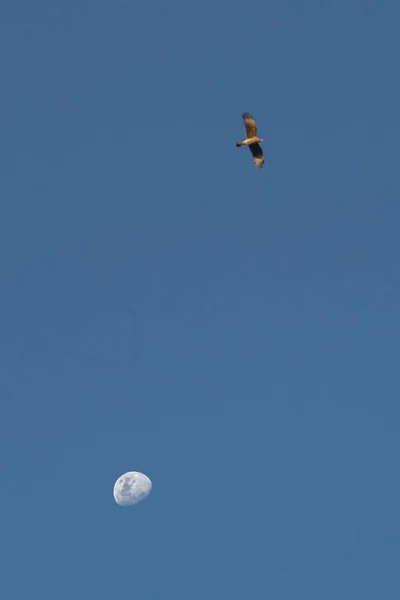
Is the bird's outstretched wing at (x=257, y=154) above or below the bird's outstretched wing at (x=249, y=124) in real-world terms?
below

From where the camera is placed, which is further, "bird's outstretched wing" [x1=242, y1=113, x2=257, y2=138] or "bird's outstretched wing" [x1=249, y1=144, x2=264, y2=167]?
"bird's outstretched wing" [x1=242, y1=113, x2=257, y2=138]

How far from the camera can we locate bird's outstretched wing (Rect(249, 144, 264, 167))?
160 metres

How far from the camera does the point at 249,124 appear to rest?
163 meters

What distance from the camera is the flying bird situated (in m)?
161

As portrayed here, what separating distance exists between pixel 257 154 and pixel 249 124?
332cm

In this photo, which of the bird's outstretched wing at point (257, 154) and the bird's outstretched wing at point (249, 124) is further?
the bird's outstretched wing at point (249, 124)

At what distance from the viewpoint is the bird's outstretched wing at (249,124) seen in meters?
163

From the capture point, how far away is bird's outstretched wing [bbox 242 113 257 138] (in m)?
163

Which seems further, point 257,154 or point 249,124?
point 249,124

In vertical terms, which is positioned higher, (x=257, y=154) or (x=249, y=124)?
(x=249, y=124)

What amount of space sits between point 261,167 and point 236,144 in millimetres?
3505

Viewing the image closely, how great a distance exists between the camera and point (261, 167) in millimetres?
159000

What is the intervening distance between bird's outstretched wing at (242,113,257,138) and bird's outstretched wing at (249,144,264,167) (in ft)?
4.68

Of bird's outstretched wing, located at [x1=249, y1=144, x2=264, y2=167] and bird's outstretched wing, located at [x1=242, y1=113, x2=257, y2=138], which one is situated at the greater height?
bird's outstretched wing, located at [x1=242, y1=113, x2=257, y2=138]
